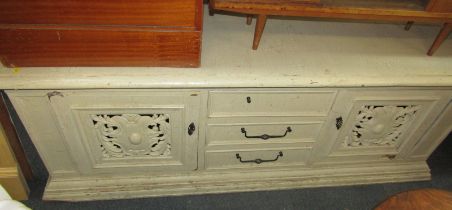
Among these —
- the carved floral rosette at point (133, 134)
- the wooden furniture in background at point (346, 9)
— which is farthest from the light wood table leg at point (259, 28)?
the carved floral rosette at point (133, 134)

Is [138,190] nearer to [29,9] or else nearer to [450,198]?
[29,9]

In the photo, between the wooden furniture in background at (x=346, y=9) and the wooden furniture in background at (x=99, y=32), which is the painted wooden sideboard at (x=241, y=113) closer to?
the wooden furniture in background at (x=99, y=32)

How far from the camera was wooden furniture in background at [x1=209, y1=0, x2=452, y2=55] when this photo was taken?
3.10ft

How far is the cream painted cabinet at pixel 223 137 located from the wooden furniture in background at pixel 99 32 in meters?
0.11

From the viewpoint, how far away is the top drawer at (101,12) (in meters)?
0.80

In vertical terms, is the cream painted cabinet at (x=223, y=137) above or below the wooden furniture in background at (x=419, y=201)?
below

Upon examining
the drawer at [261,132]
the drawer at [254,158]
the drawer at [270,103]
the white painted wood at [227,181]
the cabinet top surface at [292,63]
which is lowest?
the white painted wood at [227,181]

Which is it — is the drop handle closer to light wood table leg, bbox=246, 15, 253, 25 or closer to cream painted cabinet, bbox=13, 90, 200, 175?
cream painted cabinet, bbox=13, 90, 200, 175

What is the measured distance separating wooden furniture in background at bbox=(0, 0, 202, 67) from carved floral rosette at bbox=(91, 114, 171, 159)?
208mm

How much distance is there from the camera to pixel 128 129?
43.8 inches

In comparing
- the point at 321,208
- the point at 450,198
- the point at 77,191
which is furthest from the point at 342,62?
the point at 77,191

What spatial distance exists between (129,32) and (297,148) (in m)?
0.78

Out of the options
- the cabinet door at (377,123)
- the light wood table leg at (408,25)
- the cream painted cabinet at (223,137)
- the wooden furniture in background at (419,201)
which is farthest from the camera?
the light wood table leg at (408,25)

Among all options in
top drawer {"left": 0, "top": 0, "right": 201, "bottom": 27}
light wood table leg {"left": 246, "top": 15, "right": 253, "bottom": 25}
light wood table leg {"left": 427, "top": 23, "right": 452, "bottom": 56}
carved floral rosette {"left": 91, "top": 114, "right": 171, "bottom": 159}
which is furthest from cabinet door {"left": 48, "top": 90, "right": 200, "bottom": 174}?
light wood table leg {"left": 427, "top": 23, "right": 452, "bottom": 56}
